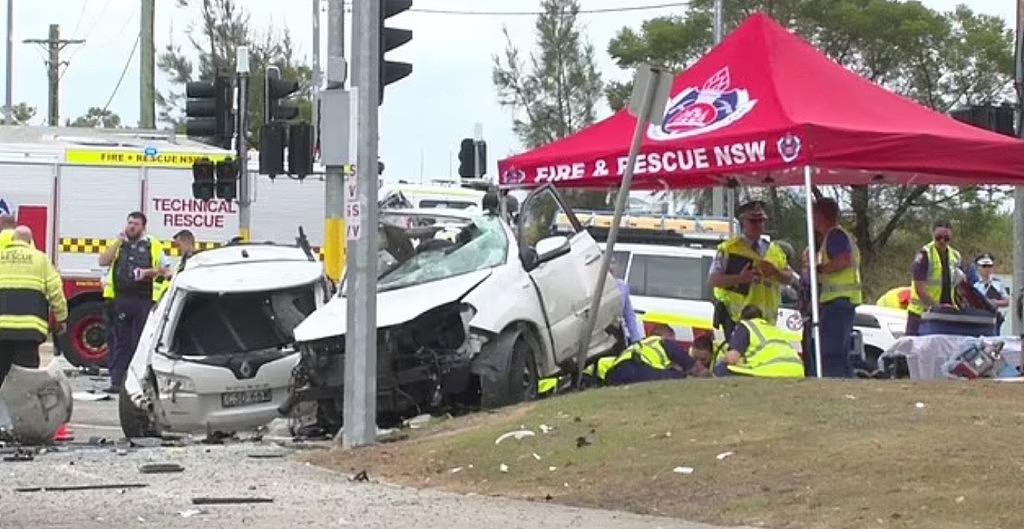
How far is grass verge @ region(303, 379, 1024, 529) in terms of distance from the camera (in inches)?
336

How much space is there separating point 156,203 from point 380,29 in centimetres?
1398

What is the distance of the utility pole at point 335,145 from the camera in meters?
11.7

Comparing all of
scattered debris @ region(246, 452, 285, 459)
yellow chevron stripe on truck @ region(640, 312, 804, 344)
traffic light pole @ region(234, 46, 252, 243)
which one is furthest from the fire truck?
scattered debris @ region(246, 452, 285, 459)

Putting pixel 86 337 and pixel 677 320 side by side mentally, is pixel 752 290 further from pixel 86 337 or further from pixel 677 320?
pixel 86 337

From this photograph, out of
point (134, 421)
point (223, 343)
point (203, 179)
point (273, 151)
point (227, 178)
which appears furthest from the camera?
point (203, 179)

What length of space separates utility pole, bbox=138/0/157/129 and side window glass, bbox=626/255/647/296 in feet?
44.0

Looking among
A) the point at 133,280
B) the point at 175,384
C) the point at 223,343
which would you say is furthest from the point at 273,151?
the point at 175,384

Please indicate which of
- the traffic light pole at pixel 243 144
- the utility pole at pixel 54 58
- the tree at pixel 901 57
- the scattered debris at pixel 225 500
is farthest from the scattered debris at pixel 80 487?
the utility pole at pixel 54 58

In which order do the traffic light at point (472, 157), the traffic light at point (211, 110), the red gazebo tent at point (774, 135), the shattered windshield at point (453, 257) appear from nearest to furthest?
1. the red gazebo tent at point (774, 135)
2. the shattered windshield at point (453, 257)
3. the traffic light at point (211, 110)
4. the traffic light at point (472, 157)

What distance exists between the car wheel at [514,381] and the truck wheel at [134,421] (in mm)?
2884

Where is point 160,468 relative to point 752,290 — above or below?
below

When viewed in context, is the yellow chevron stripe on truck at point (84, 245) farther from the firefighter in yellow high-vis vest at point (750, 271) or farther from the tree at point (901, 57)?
the tree at point (901, 57)

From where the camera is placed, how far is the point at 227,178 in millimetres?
22141

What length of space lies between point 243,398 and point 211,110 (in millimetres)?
8735
